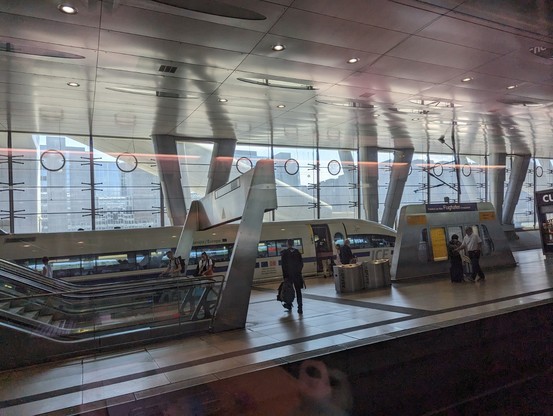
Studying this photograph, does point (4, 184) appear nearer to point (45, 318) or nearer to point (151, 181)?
point (151, 181)

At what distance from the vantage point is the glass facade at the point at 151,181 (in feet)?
46.7

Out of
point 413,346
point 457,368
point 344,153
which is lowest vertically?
point 457,368

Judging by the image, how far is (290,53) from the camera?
27.2 ft

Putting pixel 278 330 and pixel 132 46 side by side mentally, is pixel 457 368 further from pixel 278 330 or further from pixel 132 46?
pixel 132 46

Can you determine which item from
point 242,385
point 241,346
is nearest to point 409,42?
point 241,346

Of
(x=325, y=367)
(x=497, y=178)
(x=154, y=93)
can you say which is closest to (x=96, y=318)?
(x=325, y=367)

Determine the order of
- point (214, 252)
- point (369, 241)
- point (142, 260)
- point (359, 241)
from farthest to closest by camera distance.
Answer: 1. point (369, 241)
2. point (359, 241)
3. point (214, 252)
4. point (142, 260)

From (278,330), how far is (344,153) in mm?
13418

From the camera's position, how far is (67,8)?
6055 millimetres

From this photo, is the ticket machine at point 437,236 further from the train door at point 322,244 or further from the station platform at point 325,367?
the train door at point 322,244

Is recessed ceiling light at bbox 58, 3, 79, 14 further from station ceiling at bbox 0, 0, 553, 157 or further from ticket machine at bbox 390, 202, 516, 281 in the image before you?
ticket machine at bbox 390, 202, 516, 281

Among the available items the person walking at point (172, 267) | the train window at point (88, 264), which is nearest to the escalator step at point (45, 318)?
the person walking at point (172, 267)

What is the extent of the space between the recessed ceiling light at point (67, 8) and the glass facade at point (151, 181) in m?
7.35

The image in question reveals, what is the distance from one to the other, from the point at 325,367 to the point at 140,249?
378 inches
